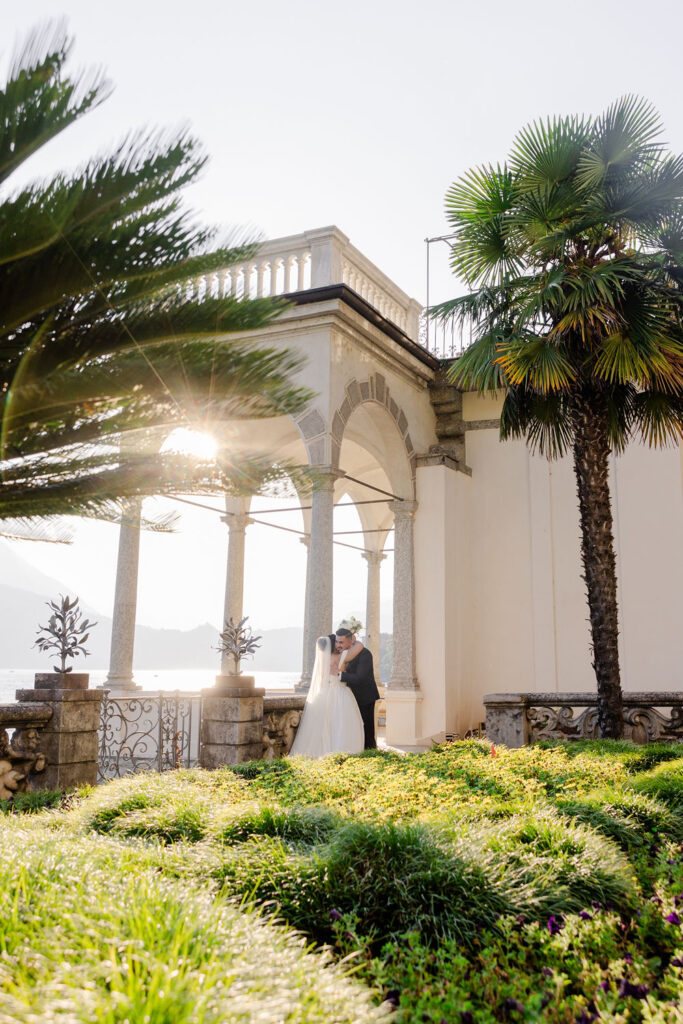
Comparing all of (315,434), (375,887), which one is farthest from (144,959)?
(315,434)

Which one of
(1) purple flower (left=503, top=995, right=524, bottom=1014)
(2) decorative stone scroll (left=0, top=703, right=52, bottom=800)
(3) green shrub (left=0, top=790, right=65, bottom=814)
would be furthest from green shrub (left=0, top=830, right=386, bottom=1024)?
(2) decorative stone scroll (left=0, top=703, right=52, bottom=800)

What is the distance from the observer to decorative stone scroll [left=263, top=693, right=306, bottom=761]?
1018 cm

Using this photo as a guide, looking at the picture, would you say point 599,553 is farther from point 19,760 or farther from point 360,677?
point 19,760

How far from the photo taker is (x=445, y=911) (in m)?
3.76

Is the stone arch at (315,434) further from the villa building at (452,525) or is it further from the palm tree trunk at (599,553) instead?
the palm tree trunk at (599,553)

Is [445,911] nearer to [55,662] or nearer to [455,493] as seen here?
[55,662]

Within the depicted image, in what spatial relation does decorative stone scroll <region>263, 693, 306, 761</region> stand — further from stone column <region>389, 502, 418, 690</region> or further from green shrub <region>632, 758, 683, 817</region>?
green shrub <region>632, 758, 683, 817</region>

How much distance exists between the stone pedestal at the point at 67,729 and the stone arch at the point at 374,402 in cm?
517

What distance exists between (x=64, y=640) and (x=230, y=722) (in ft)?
7.19

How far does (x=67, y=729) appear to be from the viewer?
782 centimetres

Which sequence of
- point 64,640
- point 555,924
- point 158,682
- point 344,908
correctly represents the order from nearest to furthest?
point 555,924 < point 344,908 < point 64,640 < point 158,682

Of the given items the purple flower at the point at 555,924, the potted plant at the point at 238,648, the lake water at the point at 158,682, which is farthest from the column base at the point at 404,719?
the purple flower at the point at 555,924

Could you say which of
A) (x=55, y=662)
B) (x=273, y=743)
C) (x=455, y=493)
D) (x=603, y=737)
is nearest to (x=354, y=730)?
(x=273, y=743)

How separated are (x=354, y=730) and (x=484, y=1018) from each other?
7690 mm
